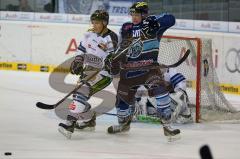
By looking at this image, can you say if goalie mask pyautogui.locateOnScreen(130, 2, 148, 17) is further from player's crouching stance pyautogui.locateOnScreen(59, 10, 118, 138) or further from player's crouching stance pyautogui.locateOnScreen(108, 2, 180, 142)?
player's crouching stance pyautogui.locateOnScreen(59, 10, 118, 138)

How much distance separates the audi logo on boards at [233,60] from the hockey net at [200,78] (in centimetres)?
142

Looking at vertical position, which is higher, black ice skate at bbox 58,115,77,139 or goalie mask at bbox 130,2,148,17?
goalie mask at bbox 130,2,148,17

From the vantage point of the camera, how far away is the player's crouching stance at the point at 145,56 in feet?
15.3

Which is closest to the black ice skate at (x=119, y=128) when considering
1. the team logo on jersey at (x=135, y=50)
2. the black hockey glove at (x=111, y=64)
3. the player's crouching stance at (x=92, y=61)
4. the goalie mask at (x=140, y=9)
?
the player's crouching stance at (x=92, y=61)

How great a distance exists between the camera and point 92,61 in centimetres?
498

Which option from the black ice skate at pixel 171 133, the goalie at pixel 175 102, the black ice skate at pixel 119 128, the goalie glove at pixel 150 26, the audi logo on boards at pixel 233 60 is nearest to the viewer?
the goalie glove at pixel 150 26

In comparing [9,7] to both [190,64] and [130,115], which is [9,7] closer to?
[190,64]

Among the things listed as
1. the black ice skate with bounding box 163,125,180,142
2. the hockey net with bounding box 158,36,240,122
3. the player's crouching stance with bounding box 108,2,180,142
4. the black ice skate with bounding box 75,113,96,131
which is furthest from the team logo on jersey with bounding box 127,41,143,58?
the hockey net with bounding box 158,36,240,122

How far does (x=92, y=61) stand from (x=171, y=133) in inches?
33.6

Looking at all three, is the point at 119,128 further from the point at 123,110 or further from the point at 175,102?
the point at 175,102

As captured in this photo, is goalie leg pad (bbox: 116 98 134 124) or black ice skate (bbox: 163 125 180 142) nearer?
black ice skate (bbox: 163 125 180 142)

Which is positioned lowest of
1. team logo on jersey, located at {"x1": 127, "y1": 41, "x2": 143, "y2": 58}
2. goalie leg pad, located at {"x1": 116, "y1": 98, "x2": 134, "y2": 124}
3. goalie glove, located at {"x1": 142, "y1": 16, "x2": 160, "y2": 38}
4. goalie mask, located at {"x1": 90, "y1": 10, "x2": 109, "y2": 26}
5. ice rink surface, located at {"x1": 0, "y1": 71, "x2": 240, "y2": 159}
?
ice rink surface, located at {"x1": 0, "y1": 71, "x2": 240, "y2": 159}

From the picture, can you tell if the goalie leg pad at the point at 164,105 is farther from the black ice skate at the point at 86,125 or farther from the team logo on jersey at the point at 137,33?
the black ice skate at the point at 86,125

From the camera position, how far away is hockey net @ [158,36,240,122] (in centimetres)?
579
